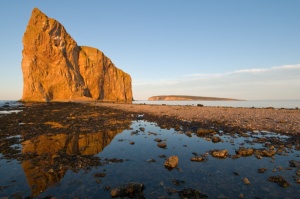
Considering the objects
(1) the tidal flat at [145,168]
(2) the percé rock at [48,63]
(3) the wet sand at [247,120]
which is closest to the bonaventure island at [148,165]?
(1) the tidal flat at [145,168]

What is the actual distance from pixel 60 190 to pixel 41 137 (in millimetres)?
8818

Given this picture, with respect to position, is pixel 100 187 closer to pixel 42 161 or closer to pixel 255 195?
pixel 42 161

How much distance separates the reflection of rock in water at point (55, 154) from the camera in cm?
694

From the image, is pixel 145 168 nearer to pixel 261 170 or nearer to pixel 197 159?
pixel 197 159

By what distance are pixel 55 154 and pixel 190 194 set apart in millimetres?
7157

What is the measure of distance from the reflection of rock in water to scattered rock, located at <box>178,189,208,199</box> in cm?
438

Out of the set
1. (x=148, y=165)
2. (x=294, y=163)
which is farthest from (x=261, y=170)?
(x=148, y=165)

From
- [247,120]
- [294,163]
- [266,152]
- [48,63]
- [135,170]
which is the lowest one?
[135,170]

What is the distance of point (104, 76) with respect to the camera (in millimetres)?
116375

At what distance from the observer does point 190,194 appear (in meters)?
5.82

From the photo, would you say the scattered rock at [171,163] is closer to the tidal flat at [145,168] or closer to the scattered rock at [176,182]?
the tidal flat at [145,168]

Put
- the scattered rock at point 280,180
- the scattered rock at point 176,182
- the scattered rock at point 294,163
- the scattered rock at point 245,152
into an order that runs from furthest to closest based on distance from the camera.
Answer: the scattered rock at point 245,152 → the scattered rock at point 294,163 → the scattered rock at point 176,182 → the scattered rock at point 280,180

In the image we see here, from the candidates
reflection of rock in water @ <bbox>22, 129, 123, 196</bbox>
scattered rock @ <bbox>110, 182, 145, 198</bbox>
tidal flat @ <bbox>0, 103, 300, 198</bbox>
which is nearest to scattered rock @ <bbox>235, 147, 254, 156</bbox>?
tidal flat @ <bbox>0, 103, 300, 198</bbox>

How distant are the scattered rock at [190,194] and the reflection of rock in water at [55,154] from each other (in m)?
4.38
